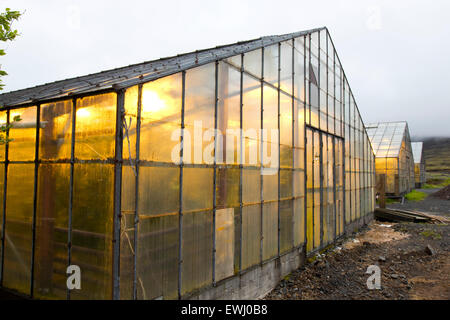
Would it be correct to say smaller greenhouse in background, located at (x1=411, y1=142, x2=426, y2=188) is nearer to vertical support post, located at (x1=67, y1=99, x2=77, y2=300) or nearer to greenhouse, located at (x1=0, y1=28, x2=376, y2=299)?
greenhouse, located at (x1=0, y1=28, x2=376, y2=299)

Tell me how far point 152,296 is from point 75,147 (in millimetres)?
3376

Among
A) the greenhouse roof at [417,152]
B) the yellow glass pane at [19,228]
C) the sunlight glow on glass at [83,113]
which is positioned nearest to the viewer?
the sunlight glow on glass at [83,113]

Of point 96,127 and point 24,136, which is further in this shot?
point 24,136

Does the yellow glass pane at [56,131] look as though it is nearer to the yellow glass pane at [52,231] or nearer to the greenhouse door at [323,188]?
the yellow glass pane at [52,231]

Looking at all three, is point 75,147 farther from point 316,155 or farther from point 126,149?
point 316,155

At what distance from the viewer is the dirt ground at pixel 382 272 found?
986cm

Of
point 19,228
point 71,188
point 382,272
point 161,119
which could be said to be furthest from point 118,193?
point 382,272

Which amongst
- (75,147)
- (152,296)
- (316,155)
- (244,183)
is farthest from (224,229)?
(316,155)

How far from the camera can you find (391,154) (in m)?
36.8

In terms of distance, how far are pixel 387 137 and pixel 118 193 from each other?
41023mm

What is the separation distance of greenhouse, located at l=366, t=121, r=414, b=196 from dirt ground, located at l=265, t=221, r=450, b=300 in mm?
20380

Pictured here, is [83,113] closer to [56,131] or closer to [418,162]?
[56,131]

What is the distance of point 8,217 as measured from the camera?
25.0 feet

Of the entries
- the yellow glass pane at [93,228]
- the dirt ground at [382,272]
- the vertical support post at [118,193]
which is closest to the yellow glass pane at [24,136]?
the yellow glass pane at [93,228]
